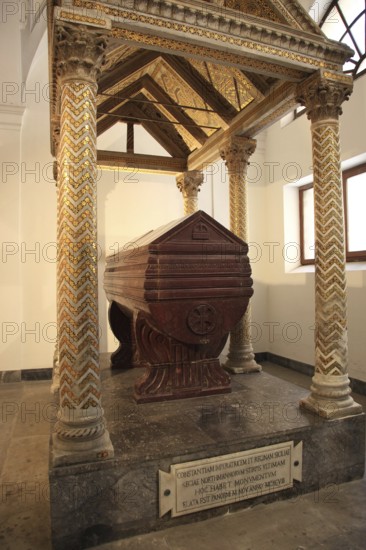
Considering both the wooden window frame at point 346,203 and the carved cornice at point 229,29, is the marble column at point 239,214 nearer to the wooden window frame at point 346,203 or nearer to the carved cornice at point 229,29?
the carved cornice at point 229,29

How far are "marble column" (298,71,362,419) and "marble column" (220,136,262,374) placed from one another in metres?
1.24

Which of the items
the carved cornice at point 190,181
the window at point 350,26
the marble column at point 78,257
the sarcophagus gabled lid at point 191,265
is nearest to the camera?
the marble column at point 78,257

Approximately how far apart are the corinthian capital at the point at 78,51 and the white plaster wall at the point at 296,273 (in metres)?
3.79

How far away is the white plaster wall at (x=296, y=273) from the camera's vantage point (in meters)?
5.09

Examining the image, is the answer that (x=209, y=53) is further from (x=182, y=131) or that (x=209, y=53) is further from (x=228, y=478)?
(x=228, y=478)

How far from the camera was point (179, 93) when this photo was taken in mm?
4660

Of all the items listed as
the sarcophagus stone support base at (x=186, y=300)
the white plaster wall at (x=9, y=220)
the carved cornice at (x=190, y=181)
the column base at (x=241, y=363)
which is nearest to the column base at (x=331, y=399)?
the sarcophagus stone support base at (x=186, y=300)

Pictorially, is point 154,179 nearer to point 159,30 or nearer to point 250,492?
point 159,30

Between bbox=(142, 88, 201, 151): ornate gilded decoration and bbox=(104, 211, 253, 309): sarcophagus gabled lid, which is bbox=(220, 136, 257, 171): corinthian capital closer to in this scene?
bbox=(142, 88, 201, 151): ornate gilded decoration

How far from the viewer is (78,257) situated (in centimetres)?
237

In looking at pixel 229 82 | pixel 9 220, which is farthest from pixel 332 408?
pixel 9 220

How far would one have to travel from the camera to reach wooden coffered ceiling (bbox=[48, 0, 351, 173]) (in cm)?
255

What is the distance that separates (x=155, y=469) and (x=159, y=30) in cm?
274

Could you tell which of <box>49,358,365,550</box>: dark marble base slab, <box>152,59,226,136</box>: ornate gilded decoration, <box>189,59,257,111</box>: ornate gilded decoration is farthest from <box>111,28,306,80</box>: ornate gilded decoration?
<box>49,358,365,550</box>: dark marble base slab
